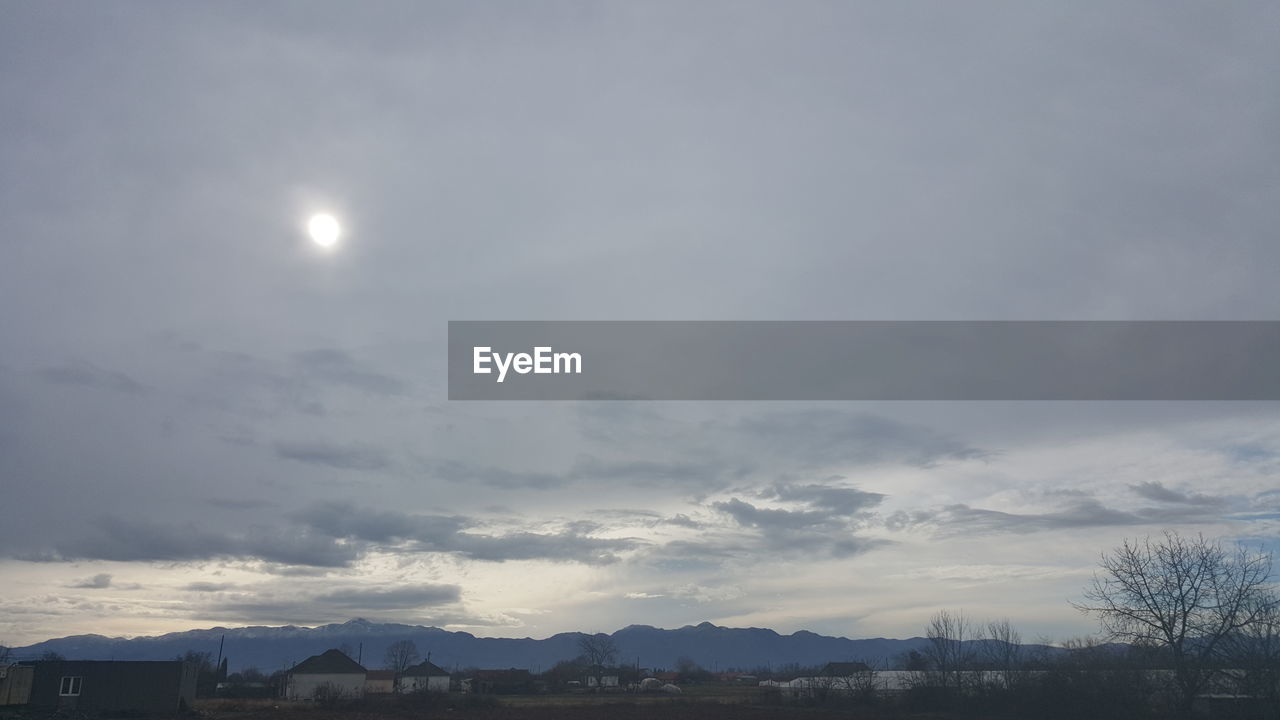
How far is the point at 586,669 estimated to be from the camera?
154 metres

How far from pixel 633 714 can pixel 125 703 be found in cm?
3650

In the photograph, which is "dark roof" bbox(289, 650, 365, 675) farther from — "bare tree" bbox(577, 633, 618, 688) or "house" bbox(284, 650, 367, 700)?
"bare tree" bbox(577, 633, 618, 688)

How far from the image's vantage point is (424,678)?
122 meters

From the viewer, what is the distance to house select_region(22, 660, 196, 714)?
59.3m

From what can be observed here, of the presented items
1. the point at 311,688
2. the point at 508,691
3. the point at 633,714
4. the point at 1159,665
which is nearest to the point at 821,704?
the point at 633,714

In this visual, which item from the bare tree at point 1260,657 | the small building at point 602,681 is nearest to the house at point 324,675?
the small building at point 602,681

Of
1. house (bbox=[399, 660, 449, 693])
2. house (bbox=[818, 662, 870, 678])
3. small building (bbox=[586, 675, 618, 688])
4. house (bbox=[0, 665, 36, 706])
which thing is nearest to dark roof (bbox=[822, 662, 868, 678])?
house (bbox=[818, 662, 870, 678])

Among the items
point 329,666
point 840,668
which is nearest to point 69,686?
point 329,666

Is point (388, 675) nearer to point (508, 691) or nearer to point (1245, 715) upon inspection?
point (508, 691)

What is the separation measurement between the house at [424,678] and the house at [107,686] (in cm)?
5185

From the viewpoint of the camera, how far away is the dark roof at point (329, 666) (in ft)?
347

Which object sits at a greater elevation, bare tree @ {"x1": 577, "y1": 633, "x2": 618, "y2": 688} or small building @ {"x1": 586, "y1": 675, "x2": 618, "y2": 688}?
bare tree @ {"x1": 577, "y1": 633, "x2": 618, "y2": 688}

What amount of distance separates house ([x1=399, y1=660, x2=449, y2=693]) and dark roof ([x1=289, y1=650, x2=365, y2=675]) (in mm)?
8603

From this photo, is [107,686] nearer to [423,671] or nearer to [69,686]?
[69,686]
